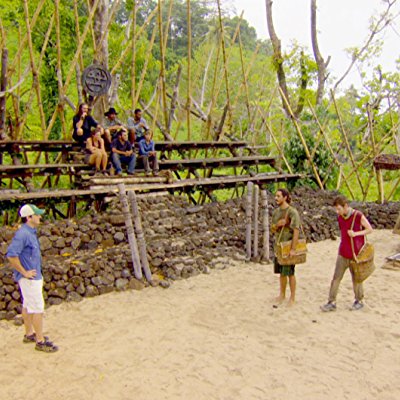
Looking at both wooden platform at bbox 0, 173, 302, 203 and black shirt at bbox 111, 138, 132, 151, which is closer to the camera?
wooden platform at bbox 0, 173, 302, 203

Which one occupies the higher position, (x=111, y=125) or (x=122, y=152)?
(x=111, y=125)

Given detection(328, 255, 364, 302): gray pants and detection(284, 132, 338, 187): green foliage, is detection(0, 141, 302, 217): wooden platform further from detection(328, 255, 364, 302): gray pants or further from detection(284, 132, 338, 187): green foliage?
detection(328, 255, 364, 302): gray pants

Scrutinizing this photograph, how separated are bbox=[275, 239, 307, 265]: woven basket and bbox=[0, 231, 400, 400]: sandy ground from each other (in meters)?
0.66

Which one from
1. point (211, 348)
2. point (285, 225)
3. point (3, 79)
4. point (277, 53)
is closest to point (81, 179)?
point (3, 79)

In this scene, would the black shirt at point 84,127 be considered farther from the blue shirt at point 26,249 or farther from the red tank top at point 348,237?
the red tank top at point 348,237

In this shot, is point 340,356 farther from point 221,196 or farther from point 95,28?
point 221,196

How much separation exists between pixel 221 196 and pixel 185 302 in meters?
10.7

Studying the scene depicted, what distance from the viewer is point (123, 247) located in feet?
22.7

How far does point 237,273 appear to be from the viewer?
7.43 metres

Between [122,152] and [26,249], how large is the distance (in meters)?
4.41

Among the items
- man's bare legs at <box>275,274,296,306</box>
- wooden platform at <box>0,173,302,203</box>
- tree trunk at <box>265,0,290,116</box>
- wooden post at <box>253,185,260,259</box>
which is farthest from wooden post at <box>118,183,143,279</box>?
tree trunk at <box>265,0,290,116</box>

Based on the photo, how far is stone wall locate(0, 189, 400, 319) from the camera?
5992 mm

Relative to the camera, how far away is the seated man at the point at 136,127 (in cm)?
932

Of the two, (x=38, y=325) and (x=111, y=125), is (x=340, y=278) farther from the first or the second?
(x=111, y=125)
